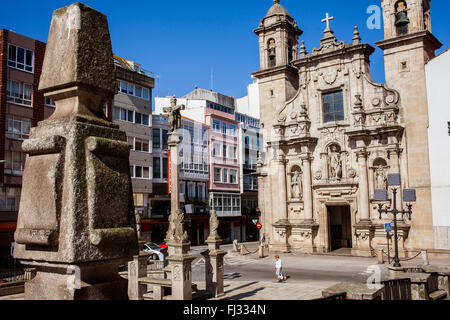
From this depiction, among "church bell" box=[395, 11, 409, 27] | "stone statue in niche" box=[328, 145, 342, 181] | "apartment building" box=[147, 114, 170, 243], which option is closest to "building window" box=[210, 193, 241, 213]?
"apartment building" box=[147, 114, 170, 243]

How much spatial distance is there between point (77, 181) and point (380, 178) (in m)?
28.3

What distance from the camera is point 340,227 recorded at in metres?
35.0

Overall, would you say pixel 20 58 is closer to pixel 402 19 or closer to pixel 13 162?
pixel 13 162

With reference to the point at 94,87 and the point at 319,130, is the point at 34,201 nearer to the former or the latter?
the point at 94,87

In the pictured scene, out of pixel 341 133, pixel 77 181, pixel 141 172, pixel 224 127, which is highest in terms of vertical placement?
pixel 224 127

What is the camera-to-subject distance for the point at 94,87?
4.21 m

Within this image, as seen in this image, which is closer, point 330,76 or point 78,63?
point 78,63

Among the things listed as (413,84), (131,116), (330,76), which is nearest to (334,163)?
(330,76)

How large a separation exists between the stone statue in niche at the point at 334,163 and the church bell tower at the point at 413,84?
3.87 m

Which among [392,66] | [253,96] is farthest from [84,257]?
[253,96]

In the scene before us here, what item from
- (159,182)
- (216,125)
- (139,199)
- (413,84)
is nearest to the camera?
(413,84)

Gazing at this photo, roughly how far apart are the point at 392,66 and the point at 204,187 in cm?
2393

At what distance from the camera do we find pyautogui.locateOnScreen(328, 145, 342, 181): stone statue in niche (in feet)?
103

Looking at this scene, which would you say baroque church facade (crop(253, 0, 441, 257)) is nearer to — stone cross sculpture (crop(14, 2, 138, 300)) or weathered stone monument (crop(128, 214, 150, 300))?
weathered stone monument (crop(128, 214, 150, 300))
